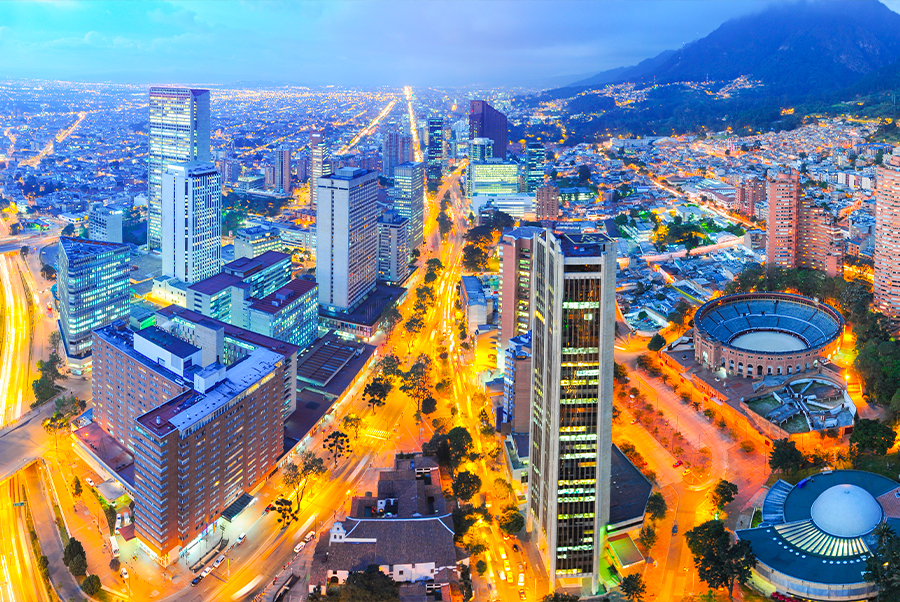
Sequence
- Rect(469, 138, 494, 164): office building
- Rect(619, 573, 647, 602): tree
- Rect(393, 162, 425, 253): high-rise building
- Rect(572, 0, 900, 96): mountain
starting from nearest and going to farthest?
Rect(619, 573, 647, 602): tree < Rect(393, 162, 425, 253): high-rise building < Rect(469, 138, 494, 164): office building < Rect(572, 0, 900, 96): mountain

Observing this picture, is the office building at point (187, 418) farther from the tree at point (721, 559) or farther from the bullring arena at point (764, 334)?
the bullring arena at point (764, 334)

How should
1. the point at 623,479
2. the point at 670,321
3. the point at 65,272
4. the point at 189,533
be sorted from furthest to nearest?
1. the point at 670,321
2. the point at 65,272
3. the point at 623,479
4. the point at 189,533

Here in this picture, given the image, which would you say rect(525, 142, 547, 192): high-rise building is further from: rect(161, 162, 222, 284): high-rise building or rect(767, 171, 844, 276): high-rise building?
rect(161, 162, 222, 284): high-rise building

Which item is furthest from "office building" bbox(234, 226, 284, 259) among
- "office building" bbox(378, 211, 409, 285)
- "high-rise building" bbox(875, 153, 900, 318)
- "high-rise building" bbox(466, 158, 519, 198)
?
"high-rise building" bbox(875, 153, 900, 318)

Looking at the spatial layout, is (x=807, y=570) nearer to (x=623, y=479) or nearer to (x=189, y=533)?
(x=623, y=479)

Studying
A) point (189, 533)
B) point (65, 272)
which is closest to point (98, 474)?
point (189, 533)
